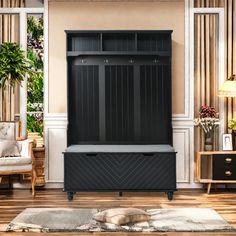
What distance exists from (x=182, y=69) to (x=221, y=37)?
69 cm

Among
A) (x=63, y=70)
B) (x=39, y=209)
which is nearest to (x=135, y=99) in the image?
(x=63, y=70)

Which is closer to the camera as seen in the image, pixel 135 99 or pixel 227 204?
pixel 227 204

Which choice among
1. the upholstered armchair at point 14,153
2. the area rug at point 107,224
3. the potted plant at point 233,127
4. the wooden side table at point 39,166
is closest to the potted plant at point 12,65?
the upholstered armchair at point 14,153

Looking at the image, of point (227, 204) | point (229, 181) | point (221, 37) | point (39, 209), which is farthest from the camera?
point (221, 37)

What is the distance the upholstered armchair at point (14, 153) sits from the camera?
255 inches

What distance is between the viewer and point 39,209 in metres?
5.63

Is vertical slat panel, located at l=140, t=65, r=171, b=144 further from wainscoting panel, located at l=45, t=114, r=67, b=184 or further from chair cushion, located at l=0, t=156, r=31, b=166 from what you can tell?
chair cushion, located at l=0, t=156, r=31, b=166

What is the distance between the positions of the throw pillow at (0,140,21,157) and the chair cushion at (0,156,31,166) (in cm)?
19

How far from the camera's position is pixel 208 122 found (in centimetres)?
699

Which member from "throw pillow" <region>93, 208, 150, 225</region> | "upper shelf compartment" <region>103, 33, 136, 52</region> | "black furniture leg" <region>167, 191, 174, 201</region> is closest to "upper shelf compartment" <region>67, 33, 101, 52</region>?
"upper shelf compartment" <region>103, 33, 136, 52</region>

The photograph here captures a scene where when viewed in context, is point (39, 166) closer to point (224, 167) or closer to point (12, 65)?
point (12, 65)

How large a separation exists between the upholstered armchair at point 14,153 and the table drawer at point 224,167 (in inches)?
91.1

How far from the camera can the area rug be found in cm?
472

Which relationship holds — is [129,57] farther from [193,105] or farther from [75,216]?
[75,216]
